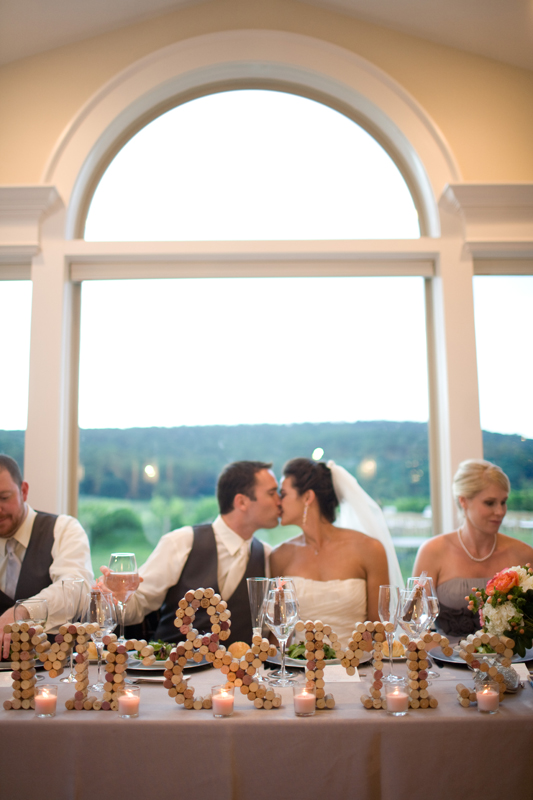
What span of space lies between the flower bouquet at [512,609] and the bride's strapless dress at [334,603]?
3.85 ft

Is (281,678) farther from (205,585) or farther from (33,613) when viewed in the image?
(205,585)

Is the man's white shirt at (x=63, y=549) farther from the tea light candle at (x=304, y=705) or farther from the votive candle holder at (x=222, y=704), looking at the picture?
the tea light candle at (x=304, y=705)

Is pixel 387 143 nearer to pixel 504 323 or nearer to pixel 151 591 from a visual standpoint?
pixel 504 323

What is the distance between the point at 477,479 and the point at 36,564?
2078mm

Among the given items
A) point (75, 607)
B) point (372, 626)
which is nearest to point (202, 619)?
point (75, 607)

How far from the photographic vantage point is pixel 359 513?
332cm

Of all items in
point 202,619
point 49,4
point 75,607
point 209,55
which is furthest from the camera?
point 209,55

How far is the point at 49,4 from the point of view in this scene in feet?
11.3

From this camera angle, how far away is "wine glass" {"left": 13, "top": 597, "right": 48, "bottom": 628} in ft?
5.78

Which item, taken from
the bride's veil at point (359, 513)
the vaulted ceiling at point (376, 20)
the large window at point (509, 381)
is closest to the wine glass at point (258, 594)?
the bride's veil at point (359, 513)

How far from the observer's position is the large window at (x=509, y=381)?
383cm

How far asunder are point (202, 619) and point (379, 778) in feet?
4.95

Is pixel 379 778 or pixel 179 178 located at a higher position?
pixel 179 178

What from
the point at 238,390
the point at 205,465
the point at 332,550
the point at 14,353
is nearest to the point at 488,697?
the point at 332,550
